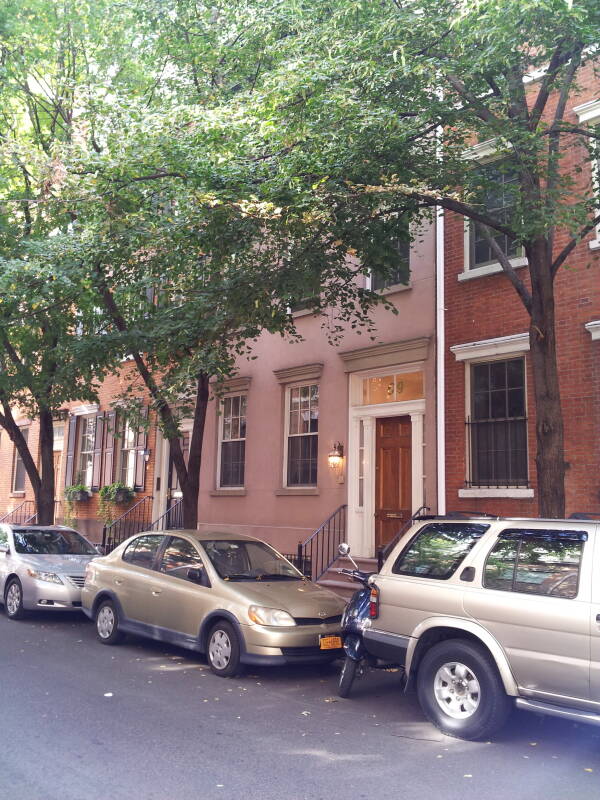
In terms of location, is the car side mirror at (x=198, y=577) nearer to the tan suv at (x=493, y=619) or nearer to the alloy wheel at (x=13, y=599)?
the tan suv at (x=493, y=619)

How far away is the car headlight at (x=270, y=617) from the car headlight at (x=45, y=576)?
15.5 ft

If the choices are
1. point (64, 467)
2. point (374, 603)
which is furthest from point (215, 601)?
point (64, 467)

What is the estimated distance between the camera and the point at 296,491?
15.0m

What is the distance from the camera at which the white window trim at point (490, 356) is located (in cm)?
1139

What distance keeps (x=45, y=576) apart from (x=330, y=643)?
5335mm

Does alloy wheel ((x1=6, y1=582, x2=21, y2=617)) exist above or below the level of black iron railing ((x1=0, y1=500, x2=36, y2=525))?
below

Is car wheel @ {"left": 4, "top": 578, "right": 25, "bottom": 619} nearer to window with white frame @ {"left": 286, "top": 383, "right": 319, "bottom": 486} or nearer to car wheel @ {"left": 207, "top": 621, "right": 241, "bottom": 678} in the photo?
car wheel @ {"left": 207, "top": 621, "right": 241, "bottom": 678}

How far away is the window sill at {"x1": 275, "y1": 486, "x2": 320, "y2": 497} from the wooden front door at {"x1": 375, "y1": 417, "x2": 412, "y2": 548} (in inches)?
56.1

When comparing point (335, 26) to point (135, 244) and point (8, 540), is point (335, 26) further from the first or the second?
point (8, 540)

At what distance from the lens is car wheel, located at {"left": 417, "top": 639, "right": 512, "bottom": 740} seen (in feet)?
18.9

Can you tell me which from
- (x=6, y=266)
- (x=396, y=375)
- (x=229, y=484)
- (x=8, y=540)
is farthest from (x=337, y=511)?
(x=6, y=266)

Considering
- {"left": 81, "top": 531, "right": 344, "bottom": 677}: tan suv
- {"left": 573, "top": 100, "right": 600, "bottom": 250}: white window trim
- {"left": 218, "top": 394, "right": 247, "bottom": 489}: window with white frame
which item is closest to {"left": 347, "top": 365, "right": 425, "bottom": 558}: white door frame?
{"left": 218, "top": 394, "right": 247, "bottom": 489}: window with white frame

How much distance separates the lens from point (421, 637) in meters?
6.44

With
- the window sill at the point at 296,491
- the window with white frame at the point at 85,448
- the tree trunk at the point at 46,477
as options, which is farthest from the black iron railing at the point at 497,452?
the window with white frame at the point at 85,448
